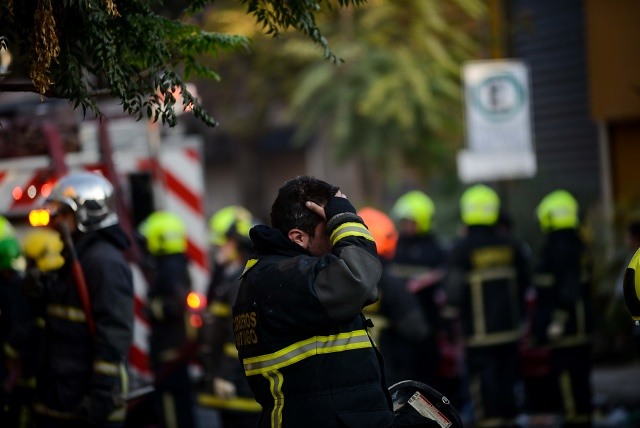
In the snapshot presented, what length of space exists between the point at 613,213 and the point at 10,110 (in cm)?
707

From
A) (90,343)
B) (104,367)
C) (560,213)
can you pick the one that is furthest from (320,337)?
(560,213)

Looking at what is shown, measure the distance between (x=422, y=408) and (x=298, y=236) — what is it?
2.73 ft

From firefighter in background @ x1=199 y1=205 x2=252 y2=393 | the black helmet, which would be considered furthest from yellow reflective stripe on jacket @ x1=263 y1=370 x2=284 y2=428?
firefighter in background @ x1=199 y1=205 x2=252 y2=393

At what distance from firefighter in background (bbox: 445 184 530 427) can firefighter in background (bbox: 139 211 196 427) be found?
2288 millimetres

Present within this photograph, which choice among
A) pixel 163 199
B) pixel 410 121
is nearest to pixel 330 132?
pixel 410 121

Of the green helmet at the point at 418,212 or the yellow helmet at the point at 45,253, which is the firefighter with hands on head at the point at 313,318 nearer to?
the yellow helmet at the point at 45,253

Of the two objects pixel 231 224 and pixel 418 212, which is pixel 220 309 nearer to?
pixel 231 224

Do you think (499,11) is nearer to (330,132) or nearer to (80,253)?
(330,132)

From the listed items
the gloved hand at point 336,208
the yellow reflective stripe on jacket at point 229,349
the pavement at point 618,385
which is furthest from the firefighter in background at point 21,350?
the pavement at point 618,385

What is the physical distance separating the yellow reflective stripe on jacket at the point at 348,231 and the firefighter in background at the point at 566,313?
19.8ft

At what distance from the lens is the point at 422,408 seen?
4.58 m

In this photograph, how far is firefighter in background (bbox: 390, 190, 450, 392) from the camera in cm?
1121

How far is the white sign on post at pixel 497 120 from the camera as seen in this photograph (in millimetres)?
10938

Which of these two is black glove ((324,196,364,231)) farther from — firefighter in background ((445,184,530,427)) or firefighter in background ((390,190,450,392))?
firefighter in background ((390,190,450,392))
